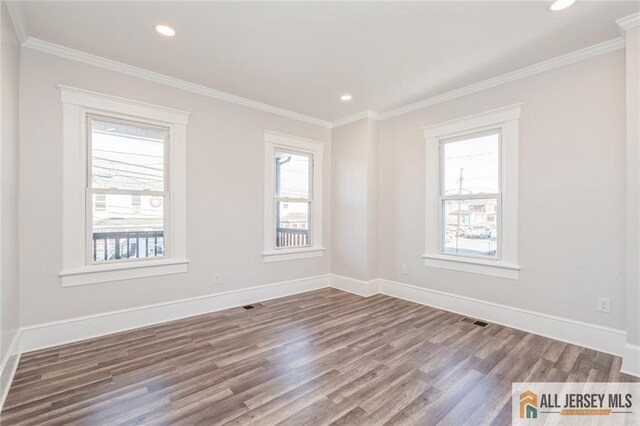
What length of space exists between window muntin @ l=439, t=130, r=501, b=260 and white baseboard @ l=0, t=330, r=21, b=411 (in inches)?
169

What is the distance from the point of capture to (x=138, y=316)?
3.21 metres

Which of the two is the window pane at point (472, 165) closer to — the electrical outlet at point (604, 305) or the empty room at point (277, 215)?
the empty room at point (277, 215)

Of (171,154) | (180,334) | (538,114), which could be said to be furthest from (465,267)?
(171,154)

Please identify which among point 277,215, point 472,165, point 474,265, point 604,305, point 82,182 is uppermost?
point 472,165

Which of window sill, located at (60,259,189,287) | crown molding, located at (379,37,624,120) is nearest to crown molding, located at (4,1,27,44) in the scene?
window sill, located at (60,259,189,287)

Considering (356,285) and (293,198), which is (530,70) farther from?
(356,285)

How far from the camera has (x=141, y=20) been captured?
2391 millimetres

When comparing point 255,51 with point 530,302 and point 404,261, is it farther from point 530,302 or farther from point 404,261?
point 530,302

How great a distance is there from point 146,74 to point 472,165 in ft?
12.9

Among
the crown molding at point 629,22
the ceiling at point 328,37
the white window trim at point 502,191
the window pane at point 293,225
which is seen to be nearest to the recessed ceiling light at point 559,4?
the ceiling at point 328,37

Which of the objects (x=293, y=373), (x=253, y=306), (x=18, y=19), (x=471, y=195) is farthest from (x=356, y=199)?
(x=18, y=19)

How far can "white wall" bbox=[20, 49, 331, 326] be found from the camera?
8.78 feet

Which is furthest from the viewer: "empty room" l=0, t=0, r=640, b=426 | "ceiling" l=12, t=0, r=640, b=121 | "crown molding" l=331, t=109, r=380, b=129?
"crown molding" l=331, t=109, r=380, b=129

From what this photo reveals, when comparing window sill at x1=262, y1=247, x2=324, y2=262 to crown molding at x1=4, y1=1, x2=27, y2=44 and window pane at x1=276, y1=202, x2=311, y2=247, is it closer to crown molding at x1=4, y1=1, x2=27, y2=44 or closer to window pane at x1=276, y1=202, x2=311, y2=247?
window pane at x1=276, y1=202, x2=311, y2=247
